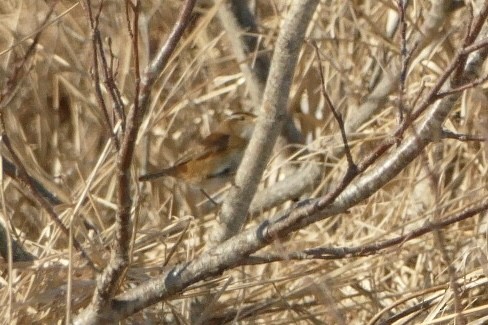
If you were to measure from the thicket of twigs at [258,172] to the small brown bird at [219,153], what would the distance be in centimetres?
9

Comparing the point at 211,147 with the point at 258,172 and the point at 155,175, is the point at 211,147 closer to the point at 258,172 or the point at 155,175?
the point at 155,175

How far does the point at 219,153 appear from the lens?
447 cm

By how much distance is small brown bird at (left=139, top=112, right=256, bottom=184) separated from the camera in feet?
14.3

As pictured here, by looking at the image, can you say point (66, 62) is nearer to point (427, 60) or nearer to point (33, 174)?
point (33, 174)

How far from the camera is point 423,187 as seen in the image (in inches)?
155

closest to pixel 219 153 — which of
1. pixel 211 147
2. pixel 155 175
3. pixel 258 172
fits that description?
pixel 211 147

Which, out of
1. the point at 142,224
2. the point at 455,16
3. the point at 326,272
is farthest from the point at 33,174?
the point at 455,16

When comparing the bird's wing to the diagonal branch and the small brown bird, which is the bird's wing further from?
the diagonal branch

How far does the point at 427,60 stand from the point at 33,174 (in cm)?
153

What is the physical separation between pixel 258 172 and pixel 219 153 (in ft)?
6.14

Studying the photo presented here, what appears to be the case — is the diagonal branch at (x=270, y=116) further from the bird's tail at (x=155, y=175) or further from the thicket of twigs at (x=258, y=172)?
the bird's tail at (x=155, y=175)

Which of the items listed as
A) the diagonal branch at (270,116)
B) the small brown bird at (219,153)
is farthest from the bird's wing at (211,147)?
the diagonal branch at (270,116)

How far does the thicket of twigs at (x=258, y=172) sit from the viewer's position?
184 cm

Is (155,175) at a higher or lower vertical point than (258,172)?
lower
